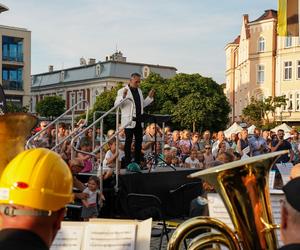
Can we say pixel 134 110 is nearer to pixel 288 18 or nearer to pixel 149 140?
pixel 149 140

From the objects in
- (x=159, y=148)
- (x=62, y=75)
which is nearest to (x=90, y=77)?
(x=62, y=75)

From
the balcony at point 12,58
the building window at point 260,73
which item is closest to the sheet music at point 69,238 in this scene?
the balcony at point 12,58

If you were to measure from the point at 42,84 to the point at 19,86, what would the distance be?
3966 cm

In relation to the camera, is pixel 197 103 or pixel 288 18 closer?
pixel 288 18

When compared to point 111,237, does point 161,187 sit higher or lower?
lower

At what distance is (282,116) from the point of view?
57188 millimetres

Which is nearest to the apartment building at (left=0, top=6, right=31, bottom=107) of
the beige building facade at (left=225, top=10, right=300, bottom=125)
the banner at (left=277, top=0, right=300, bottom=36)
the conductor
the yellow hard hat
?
the beige building facade at (left=225, top=10, right=300, bottom=125)

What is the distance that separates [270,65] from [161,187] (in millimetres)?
55086

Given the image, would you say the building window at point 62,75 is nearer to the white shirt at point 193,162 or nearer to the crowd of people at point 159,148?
the crowd of people at point 159,148

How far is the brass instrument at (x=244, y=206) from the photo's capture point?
9.28 ft

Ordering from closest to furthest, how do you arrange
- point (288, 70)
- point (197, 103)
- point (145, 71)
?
point (197, 103)
point (288, 70)
point (145, 71)

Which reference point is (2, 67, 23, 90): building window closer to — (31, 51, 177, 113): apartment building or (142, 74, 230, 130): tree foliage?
(142, 74, 230, 130): tree foliage

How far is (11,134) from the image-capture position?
11.3ft

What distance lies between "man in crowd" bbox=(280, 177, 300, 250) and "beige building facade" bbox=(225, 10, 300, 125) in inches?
2139
